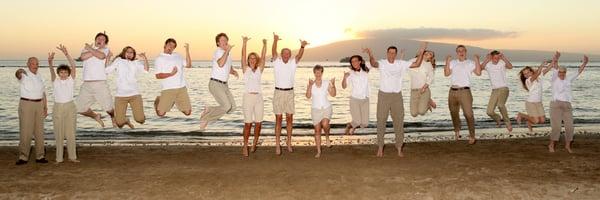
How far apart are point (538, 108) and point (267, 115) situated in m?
16.6

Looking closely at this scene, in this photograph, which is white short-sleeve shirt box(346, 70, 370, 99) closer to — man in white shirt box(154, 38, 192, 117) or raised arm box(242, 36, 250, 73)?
raised arm box(242, 36, 250, 73)

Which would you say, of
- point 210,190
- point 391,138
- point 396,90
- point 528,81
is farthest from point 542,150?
point 210,190

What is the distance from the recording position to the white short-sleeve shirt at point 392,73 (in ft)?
37.3

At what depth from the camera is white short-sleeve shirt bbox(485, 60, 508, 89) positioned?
44.5 feet

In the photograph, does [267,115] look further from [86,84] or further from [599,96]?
[599,96]

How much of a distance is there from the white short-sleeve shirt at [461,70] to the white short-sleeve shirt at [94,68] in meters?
8.24

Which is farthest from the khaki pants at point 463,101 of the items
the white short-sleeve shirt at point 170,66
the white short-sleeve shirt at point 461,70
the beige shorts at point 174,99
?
the white short-sleeve shirt at point 170,66

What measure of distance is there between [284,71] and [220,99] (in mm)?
1542

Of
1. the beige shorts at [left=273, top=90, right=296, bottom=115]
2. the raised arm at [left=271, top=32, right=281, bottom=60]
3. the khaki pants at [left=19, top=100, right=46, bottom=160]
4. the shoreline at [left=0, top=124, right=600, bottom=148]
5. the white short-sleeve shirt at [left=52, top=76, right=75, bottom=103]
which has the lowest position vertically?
the shoreline at [left=0, top=124, right=600, bottom=148]

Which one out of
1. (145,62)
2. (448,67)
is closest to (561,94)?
(448,67)

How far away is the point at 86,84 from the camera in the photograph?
12070 mm

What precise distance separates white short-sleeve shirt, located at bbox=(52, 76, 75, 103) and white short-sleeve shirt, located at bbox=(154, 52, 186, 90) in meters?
1.73

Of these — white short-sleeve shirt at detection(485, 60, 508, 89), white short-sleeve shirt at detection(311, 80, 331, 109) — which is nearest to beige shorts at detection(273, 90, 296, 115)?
white short-sleeve shirt at detection(311, 80, 331, 109)

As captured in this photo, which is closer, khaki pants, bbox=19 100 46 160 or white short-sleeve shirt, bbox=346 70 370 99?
khaki pants, bbox=19 100 46 160
